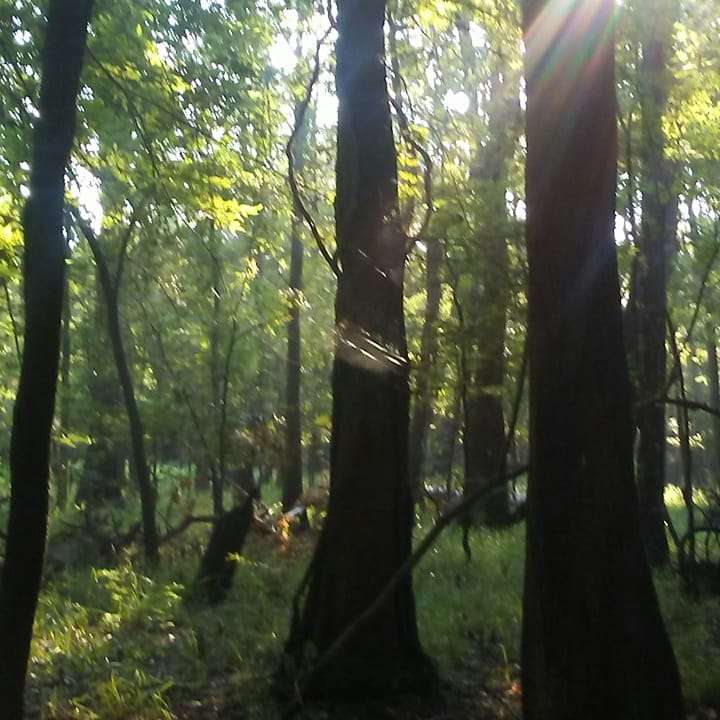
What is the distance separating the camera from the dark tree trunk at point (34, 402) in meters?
6.55

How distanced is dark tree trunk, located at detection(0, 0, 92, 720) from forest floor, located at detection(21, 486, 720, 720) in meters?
1.56

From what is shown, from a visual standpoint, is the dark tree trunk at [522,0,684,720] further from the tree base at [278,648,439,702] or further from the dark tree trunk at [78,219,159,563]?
the dark tree trunk at [78,219,159,563]

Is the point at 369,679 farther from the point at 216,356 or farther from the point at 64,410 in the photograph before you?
the point at 64,410

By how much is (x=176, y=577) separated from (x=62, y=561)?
3.04 meters

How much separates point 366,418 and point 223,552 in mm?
5985

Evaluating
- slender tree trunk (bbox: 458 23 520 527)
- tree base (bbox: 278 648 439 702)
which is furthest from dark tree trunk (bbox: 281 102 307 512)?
tree base (bbox: 278 648 439 702)

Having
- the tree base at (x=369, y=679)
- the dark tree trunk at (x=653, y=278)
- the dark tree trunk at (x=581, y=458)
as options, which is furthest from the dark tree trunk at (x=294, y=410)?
the dark tree trunk at (x=581, y=458)

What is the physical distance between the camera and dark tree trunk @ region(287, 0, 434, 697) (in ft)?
25.6

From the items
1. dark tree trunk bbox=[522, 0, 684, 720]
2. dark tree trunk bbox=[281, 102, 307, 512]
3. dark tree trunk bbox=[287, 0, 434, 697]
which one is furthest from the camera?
dark tree trunk bbox=[281, 102, 307, 512]

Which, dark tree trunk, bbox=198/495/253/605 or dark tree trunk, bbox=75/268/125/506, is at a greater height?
dark tree trunk, bbox=75/268/125/506

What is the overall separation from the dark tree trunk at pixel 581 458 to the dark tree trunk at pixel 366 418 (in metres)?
2.15

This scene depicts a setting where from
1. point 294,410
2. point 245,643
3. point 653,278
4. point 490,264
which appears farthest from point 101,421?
point 490,264

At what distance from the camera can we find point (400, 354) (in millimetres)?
8297

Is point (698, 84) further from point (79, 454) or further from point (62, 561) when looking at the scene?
point (79, 454)
